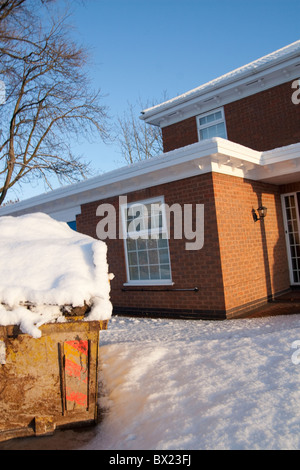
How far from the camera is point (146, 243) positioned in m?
8.38

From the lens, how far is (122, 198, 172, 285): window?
26.5 ft

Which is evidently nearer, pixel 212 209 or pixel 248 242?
pixel 212 209

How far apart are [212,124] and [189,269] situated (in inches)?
209

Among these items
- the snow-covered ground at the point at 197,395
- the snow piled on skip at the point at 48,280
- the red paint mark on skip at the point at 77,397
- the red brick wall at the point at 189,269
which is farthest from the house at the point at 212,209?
the red paint mark on skip at the point at 77,397

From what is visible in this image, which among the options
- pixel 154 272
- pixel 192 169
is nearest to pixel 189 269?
pixel 154 272

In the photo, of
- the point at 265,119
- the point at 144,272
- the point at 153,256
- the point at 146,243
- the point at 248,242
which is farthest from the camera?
the point at 265,119

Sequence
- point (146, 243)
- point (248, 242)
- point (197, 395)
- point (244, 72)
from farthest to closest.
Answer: point (244, 72)
point (146, 243)
point (248, 242)
point (197, 395)

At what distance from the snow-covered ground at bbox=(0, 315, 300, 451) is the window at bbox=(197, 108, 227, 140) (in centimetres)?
684

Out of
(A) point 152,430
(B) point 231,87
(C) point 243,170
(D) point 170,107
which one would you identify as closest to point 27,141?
(D) point 170,107

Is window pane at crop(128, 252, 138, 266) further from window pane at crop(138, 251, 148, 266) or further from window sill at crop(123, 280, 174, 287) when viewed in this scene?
window sill at crop(123, 280, 174, 287)

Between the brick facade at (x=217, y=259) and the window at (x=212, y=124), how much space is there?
2.73 metres

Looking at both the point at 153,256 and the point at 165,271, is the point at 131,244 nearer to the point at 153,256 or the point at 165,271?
the point at 153,256

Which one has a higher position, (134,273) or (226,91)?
(226,91)
